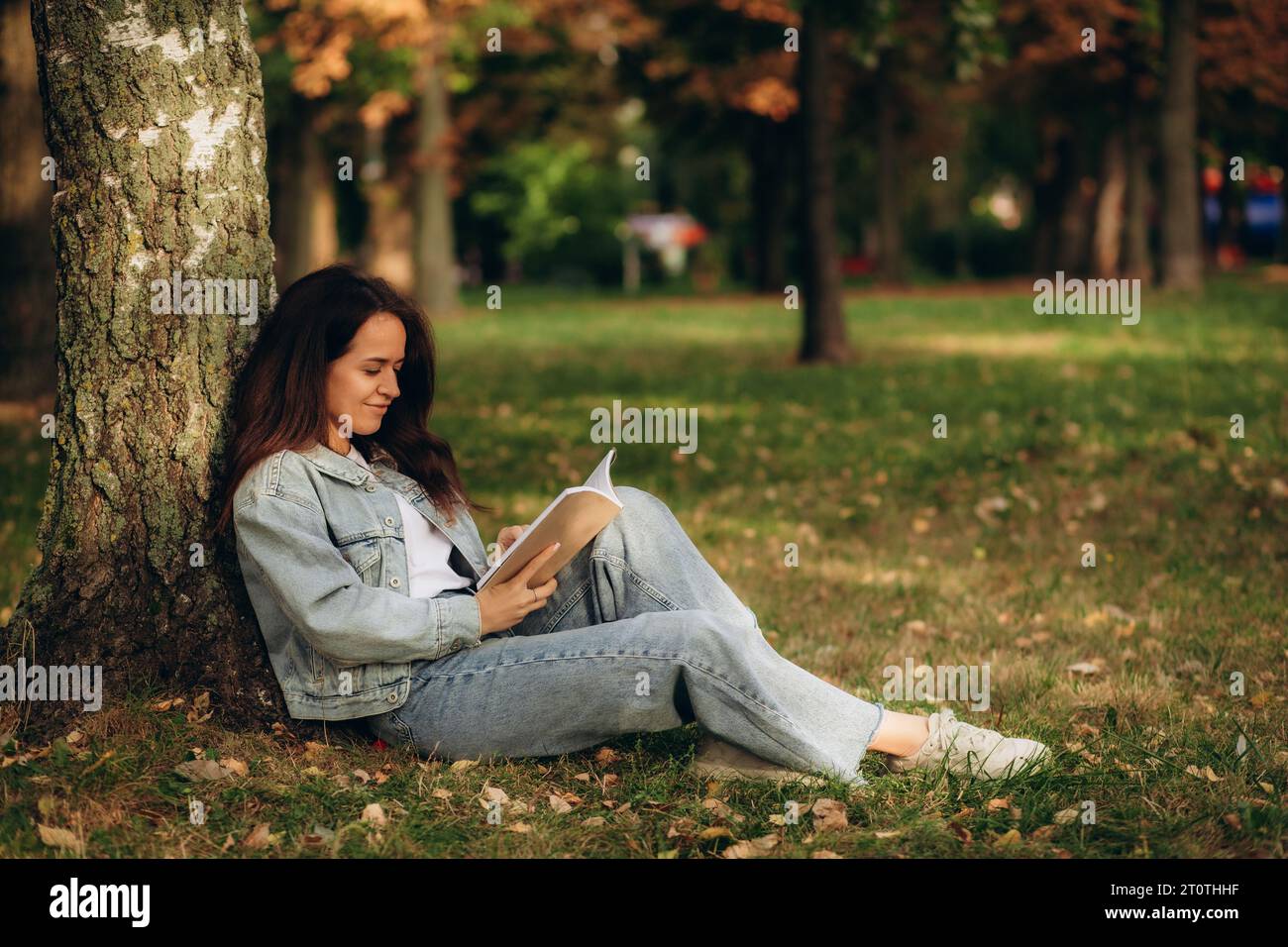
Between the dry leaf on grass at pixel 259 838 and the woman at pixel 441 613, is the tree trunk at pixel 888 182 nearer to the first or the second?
the woman at pixel 441 613

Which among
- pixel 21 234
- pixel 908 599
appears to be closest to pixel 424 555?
pixel 908 599

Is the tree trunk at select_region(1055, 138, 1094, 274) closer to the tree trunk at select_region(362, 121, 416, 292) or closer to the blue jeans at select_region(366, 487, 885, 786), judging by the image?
the tree trunk at select_region(362, 121, 416, 292)

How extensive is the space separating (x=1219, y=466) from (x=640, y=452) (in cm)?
362

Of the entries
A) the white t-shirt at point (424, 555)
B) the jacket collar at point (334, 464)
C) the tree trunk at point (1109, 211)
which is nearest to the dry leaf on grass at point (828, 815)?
the white t-shirt at point (424, 555)

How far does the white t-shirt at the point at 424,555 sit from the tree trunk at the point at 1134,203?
2237 cm

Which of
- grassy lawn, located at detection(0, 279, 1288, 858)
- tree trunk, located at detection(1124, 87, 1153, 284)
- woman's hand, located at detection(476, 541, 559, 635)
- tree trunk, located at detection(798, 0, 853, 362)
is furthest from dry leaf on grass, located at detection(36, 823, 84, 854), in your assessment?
tree trunk, located at detection(1124, 87, 1153, 284)

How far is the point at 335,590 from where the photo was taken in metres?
3.52

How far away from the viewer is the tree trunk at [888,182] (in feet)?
93.9

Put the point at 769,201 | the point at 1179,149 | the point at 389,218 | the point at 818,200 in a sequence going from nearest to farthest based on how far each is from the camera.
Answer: the point at 818,200
the point at 1179,149
the point at 769,201
the point at 389,218

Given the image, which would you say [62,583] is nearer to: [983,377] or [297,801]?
[297,801]

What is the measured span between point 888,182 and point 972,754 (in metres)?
26.9

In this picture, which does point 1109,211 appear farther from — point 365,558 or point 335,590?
point 335,590

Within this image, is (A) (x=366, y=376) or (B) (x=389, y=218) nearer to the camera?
(A) (x=366, y=376)
